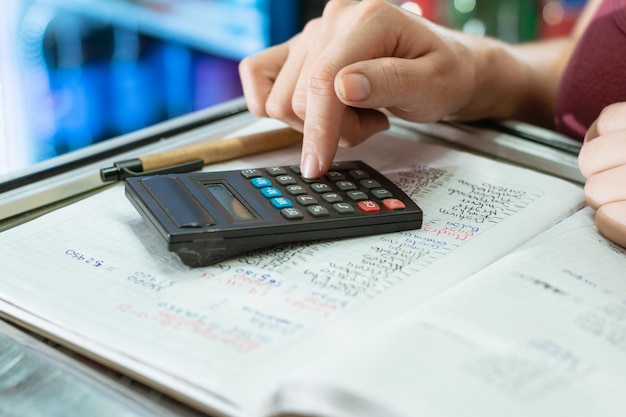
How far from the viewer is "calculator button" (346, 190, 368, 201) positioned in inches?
19.6

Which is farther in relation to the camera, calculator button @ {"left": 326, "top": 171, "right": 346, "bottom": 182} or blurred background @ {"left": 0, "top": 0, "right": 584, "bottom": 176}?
blurred background @ {"left": 0, "top": 0, "right": 584, "bottom": 176}

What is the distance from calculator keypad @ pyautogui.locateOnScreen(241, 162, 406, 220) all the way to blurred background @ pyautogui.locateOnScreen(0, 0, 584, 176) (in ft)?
3.52

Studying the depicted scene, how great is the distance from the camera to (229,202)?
1.55ft

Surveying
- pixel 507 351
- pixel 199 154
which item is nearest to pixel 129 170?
pixel 199 154

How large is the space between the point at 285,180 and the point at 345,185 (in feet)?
0.13

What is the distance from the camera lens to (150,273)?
429mm

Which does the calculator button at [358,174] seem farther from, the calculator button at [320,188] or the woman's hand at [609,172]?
the woman's hand at [609,172]

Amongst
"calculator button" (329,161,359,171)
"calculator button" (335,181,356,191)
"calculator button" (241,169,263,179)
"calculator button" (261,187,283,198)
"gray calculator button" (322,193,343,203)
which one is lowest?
"calculator button" (329,161,359,171)

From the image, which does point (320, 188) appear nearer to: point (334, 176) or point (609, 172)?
point (334, 176)

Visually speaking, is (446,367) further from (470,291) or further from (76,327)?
(76,327)

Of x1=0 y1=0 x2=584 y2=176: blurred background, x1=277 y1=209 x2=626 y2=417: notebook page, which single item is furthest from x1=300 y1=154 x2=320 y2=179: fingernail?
x1=0 y1=0 x2=584 y2=176: blurred background

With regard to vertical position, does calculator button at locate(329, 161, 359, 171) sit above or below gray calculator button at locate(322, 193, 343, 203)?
below

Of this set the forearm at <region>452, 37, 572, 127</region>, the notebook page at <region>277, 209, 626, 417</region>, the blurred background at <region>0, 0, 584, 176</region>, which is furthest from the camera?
the blurred background at <region>0, 0, 584, 176</region>

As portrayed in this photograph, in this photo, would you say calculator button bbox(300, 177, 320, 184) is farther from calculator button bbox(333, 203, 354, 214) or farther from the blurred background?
the blurred background
